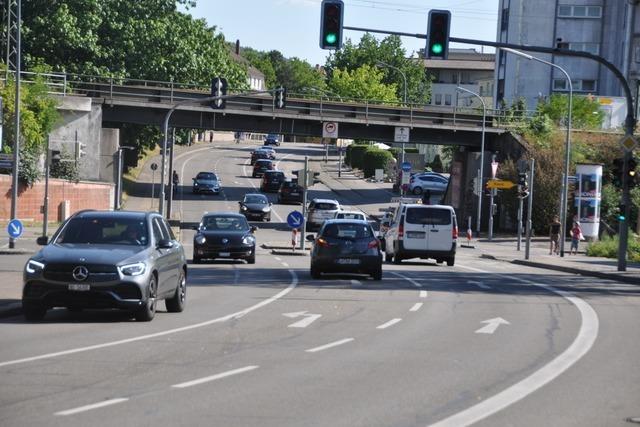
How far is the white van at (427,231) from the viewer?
39.0 m

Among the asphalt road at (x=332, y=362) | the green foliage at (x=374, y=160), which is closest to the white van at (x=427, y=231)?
the asphalt road at (x=332, y=362)

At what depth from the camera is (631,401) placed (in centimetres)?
1159

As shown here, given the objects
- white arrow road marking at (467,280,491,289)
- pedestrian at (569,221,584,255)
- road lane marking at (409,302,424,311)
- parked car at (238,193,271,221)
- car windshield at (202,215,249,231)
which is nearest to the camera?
road lane marking at (409,302,424,311)

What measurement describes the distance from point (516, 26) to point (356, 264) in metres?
71.9

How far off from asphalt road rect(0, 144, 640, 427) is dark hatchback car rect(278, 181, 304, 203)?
5829 centimetres

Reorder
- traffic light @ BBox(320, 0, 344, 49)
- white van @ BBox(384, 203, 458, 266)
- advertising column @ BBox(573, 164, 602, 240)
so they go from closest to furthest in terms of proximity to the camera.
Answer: traffic light @ BBox(320, 0, 344, 49) < white van @ BBox(384, 203, 458, 266) < advertising column @ BBox(573, 164, 602, 240)

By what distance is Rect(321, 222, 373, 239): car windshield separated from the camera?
99.5ft

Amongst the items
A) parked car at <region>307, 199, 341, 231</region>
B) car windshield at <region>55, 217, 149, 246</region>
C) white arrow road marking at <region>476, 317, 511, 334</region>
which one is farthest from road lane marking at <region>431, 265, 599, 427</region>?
parked car at <region>307, 199, 341, 231</region>

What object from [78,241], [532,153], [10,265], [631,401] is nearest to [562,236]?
[532,153]

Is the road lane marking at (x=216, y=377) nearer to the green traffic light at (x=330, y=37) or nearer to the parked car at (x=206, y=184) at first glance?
the green traffic light at (x=330, y=37)

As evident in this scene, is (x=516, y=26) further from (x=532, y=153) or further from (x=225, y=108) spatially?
(x=225, y=108)

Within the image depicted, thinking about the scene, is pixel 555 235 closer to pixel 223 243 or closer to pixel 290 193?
pixel 223 243

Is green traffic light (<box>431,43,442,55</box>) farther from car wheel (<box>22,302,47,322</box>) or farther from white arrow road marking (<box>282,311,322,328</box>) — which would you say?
car wheel (<box>22,302,47,322</box>)

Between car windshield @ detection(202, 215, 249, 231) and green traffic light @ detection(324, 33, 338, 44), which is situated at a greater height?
green traffic light @ detection(324, 33, 338, 44)
